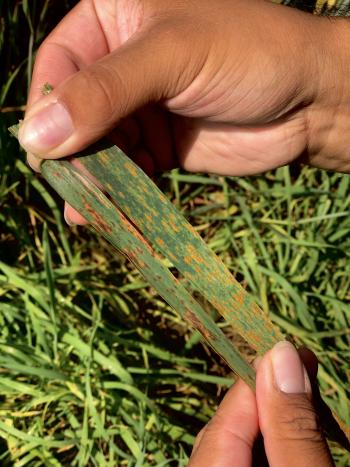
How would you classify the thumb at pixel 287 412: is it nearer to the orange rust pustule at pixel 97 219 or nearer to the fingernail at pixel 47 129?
the orange rust pustule at pixel 97 219

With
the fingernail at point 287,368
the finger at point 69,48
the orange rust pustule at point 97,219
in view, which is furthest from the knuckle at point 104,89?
the fingernail at point 287,368

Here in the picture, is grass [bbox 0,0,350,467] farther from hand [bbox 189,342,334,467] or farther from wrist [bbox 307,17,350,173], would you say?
hand [bbox 189,342,334,467]

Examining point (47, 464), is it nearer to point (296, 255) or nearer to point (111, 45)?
point (296, 255)

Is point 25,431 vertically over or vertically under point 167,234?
under

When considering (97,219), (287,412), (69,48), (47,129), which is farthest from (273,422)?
(69,48)

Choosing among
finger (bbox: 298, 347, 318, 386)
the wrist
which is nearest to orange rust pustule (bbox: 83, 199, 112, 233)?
finger (bbox: 298, 347, 318, 386)

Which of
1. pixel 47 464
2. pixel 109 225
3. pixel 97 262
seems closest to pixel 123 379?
pixel 47 464
